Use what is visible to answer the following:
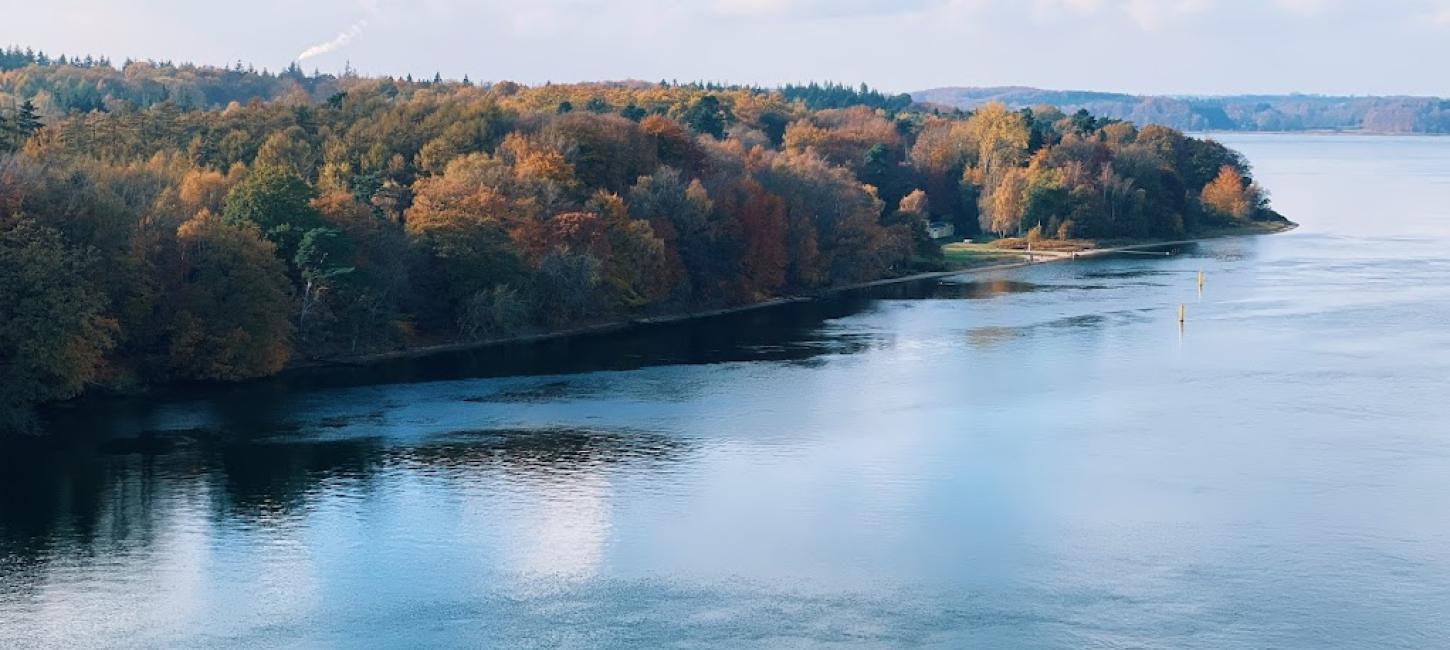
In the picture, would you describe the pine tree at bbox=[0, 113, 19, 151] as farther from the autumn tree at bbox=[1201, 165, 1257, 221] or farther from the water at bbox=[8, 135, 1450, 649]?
the autumn tree at bbox=[1201, 165, 1257, 221]

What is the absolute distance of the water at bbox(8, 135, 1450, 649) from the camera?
2205 centimetres

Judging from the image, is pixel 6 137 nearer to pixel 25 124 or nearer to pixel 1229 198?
pixel 25 124

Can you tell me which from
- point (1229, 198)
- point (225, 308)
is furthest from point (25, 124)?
point (1229, 198)

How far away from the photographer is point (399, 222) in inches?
1996

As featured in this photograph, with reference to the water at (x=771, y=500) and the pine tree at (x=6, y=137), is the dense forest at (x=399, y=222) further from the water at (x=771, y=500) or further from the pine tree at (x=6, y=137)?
the water at (x=771, y=500)

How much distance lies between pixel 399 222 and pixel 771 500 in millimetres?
25653

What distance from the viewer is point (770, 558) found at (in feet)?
81.3

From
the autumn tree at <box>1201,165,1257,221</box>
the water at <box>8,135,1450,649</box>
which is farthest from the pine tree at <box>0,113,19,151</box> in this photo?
the autumn tree at <box>1201,165,1257,221</box>

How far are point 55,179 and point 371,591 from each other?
70.1 ft

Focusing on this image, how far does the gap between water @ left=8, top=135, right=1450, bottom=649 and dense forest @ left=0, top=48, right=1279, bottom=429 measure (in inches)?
77.1

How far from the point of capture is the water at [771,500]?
868 inches

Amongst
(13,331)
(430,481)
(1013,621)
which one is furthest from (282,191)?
(1013,621)

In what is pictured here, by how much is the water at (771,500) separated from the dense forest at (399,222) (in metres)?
1.96

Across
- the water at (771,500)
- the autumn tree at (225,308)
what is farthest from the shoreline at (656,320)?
the autumn tree at (225,308)
